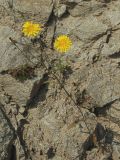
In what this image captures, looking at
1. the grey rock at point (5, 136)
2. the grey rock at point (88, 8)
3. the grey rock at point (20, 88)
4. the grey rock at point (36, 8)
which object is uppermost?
the grey rock at point (36, 8)

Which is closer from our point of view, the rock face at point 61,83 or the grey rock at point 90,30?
the rock face at point 61,83

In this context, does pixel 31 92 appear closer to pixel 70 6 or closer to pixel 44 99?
pixel 44 99

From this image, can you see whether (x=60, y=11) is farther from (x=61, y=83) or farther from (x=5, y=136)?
(x=5, y=136)

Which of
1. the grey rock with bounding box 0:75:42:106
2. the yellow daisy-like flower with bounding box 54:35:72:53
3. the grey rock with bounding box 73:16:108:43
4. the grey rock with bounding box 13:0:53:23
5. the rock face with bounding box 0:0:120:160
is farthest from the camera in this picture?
the grey rock with bounding box 13:0:53:23

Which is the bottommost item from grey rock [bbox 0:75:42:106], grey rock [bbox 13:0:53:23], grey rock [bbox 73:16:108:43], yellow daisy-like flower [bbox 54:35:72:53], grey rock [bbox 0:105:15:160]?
grey rock [bbox 0:105:15:160]

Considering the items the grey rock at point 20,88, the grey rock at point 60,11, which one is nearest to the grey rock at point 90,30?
the grey rock at point 60,11

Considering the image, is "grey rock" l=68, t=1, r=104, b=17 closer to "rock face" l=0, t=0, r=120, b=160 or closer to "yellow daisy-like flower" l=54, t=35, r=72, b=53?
"rock face" l=0, t=0, r=120, b=160

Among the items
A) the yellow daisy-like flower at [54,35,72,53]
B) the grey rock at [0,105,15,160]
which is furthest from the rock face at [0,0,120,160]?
the yellow daisy-like flower at [54,35,72,53]

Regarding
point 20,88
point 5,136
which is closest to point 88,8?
point 20,88

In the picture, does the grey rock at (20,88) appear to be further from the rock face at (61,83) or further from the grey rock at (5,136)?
the grey rock at (5,136)
